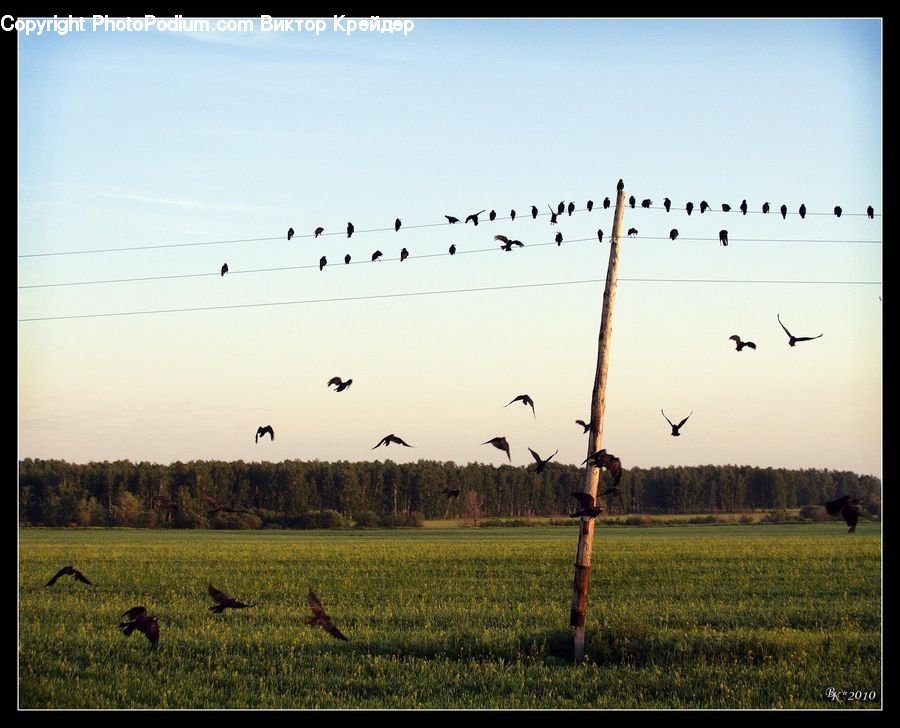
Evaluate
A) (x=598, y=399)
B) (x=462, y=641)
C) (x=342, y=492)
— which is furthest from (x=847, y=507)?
(x=342, y=492)

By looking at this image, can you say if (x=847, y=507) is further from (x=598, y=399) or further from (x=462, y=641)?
(x=462, y=641)

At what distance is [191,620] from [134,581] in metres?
12.2

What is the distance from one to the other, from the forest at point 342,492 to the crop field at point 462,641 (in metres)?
65.6

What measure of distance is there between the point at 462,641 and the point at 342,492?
327 feet

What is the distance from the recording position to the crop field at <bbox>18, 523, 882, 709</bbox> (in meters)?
14.8

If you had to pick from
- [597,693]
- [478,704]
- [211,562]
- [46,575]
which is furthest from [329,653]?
[211,562]

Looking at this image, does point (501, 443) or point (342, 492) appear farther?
point (342, 492)

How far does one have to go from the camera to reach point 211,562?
44281 millimetres

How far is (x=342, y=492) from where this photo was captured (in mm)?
116188

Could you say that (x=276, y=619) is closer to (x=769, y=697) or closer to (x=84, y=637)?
(x=84, y=637)

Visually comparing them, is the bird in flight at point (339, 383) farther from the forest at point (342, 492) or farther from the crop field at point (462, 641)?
the forest at point (342, 492)

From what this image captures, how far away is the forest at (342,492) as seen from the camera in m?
102

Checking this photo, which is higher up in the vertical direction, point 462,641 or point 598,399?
point 598,399

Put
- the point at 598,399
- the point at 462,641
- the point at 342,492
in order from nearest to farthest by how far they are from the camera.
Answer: the point at 598,399 < the point at 462,641 < the point at 342,492
